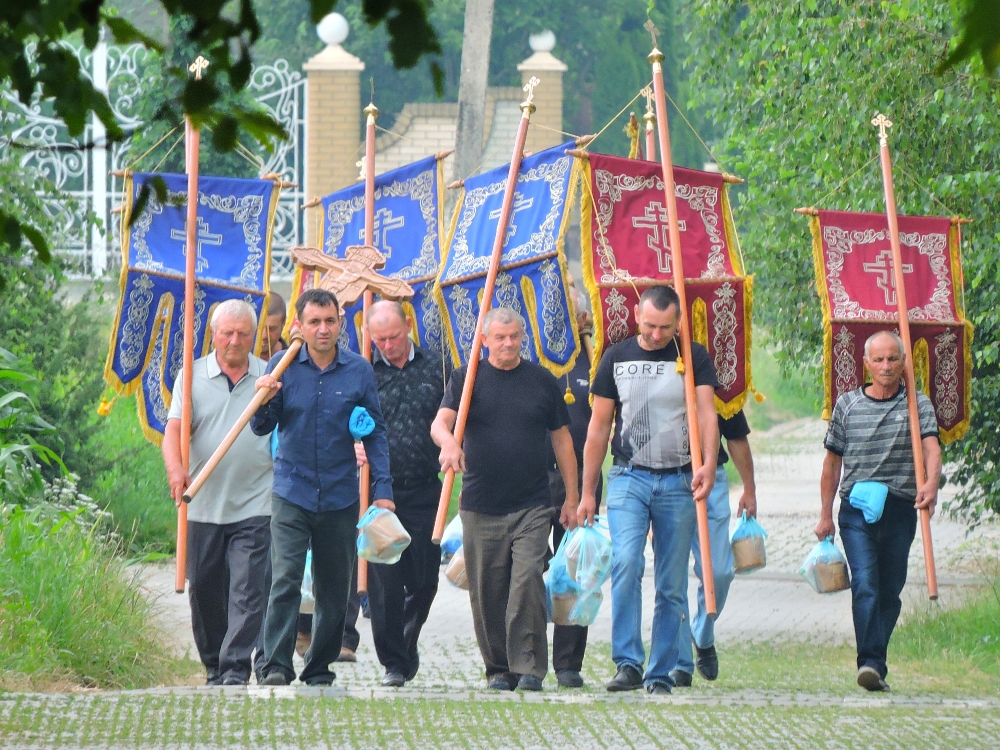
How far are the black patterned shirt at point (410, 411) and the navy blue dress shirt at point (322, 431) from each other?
2.23ft

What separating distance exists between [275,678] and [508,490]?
131cm

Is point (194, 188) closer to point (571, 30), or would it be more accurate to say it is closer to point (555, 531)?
point (555, 531)

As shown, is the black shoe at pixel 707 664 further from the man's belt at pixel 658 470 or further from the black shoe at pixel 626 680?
the man's belt at pixel 658 470

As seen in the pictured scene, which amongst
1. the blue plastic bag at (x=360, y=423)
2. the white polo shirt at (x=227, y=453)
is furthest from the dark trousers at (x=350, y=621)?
the blue plastic bag at (x=360, y=423)

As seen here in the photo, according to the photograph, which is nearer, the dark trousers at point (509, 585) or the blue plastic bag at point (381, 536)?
the blue plastic bag at point (381, 536)

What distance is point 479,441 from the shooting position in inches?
308

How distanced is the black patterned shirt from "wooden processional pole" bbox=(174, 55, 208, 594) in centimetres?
95

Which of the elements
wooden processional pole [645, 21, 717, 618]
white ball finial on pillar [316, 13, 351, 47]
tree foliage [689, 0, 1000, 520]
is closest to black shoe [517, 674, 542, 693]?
wooden processional pole [645, 21, 717, 618]

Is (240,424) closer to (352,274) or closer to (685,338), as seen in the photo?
(352,274)

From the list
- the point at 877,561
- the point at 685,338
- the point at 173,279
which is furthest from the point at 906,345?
the point at 173,279

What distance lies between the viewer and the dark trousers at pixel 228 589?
782cm

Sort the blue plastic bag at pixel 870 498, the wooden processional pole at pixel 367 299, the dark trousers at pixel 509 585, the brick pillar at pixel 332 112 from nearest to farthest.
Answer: the dark trousers at pixel 509 585
the blue plastic bag at pixel 870 498
the wooden processional pole at pixel 367 299
the brick pillar at pixel 332 112

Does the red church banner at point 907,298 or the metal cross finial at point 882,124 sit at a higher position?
the metal cross finial at point 882,124

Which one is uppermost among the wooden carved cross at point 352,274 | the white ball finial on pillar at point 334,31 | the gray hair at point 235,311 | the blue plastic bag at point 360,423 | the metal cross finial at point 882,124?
the white ball finial on pillar at point 334,31
